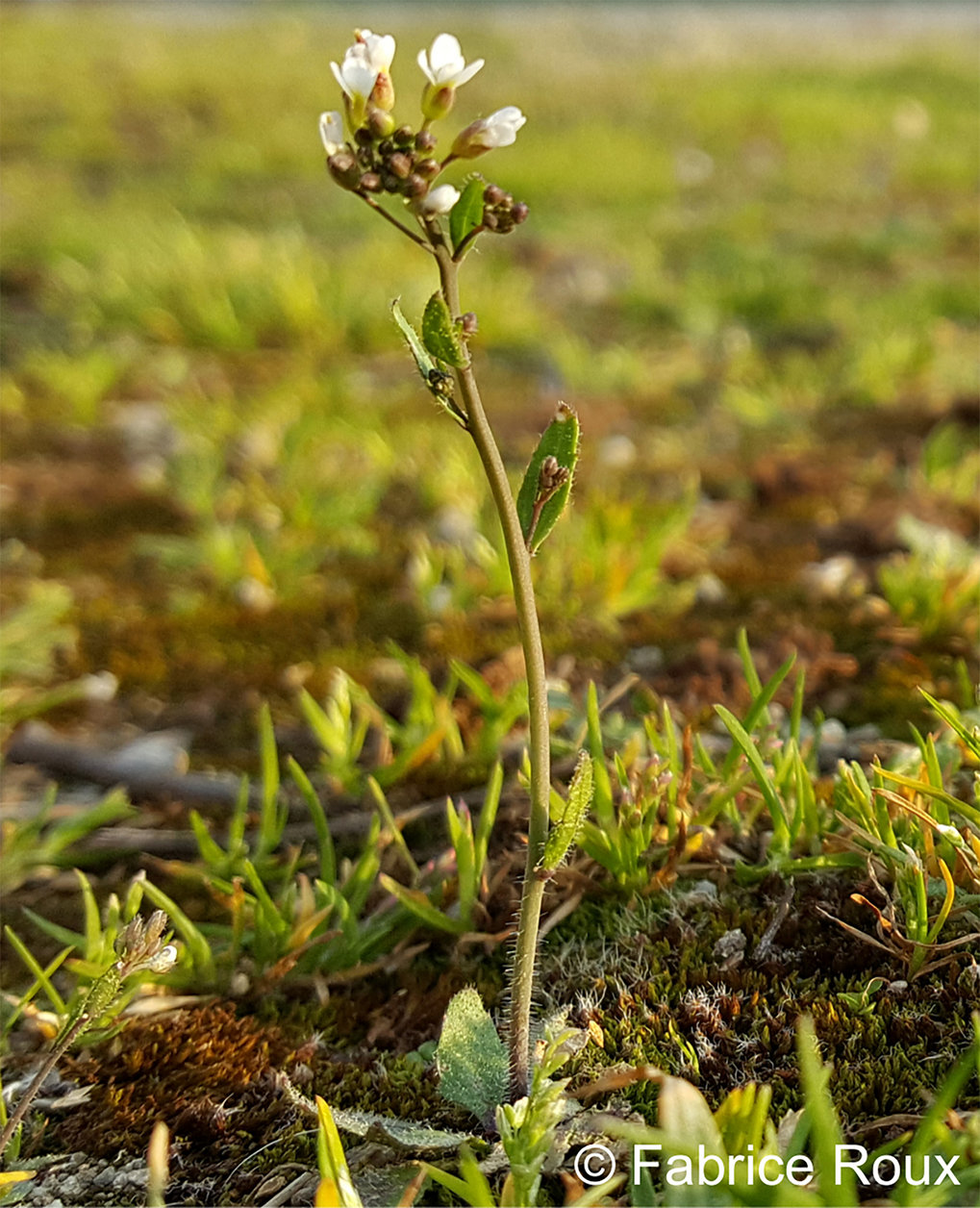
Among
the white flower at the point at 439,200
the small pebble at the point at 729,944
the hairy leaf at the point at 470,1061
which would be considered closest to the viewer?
the white flower at the point at 439,200

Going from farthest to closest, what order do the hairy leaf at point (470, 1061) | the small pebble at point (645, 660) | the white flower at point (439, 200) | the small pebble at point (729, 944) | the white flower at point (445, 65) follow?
1. the small pebble at point (645, 660)
2. the small pebble at point (729, 944)
3. the hairy leaf at point (470, 1061)
4. the white flower at point (445, 65)
5. the white flower at point (439, 200)

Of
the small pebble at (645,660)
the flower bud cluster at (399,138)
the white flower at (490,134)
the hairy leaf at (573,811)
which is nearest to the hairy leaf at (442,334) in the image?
the flower bud cluster at (399,138)

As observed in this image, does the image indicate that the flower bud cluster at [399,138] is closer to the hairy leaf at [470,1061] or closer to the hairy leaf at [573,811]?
the hairy leaf at [573,811]

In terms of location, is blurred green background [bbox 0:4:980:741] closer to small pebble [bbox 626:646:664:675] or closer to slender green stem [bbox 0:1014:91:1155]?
small pebble [bbox 626:646:664:675]

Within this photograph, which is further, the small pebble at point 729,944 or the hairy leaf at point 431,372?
the small pebble at point 729,944

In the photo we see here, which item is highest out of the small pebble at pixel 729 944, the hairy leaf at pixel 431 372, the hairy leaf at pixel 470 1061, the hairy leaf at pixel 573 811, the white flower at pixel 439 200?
the white flower at pixel 439 200

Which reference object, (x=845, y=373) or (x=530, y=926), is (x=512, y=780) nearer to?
(x=530, y=926)

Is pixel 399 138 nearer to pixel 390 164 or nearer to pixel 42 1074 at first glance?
pixel 390 164
